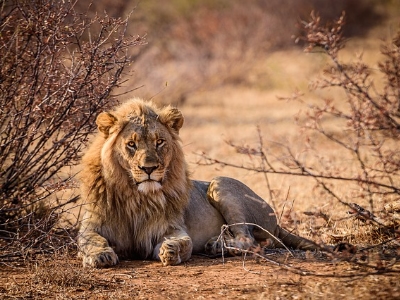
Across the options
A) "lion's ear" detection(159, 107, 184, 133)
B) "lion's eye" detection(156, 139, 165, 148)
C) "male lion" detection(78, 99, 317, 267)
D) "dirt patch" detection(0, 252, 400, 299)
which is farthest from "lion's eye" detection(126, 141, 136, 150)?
"dirt patch" detection(0, 252, 400, 299)

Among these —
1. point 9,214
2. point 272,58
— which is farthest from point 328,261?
point 272,58

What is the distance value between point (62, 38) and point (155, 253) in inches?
76.7

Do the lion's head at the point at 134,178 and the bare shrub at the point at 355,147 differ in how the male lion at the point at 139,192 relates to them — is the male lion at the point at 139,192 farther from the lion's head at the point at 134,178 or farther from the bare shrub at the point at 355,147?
the bare shrub at the point at 355,147

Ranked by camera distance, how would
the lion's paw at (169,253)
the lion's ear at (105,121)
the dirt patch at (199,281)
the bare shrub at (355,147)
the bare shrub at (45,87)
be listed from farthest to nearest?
the bare shrub at (45,87), the lion's ear at (105,121), the lion's paw at (169,253), the bare shrub at (355,147), the dirt patch at (199,281)

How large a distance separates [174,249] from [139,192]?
0.57 meters

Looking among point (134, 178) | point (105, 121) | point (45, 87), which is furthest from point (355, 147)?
point (45, 87)

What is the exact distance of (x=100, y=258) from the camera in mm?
5578

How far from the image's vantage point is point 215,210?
6609 mm

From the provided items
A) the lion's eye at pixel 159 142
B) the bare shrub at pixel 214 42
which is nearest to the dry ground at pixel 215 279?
the lion's eye at pixel 159 142

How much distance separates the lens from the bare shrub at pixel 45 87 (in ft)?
19.7

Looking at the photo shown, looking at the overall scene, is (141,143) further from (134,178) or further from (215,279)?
(215,279)

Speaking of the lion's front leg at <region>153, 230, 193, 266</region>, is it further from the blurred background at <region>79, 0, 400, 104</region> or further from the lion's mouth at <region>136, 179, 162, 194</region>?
the blurred background at <region>79, 0, 400, 104</region>

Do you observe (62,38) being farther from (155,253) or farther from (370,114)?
(370,114)

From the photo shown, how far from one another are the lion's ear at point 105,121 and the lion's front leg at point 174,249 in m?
1.03
